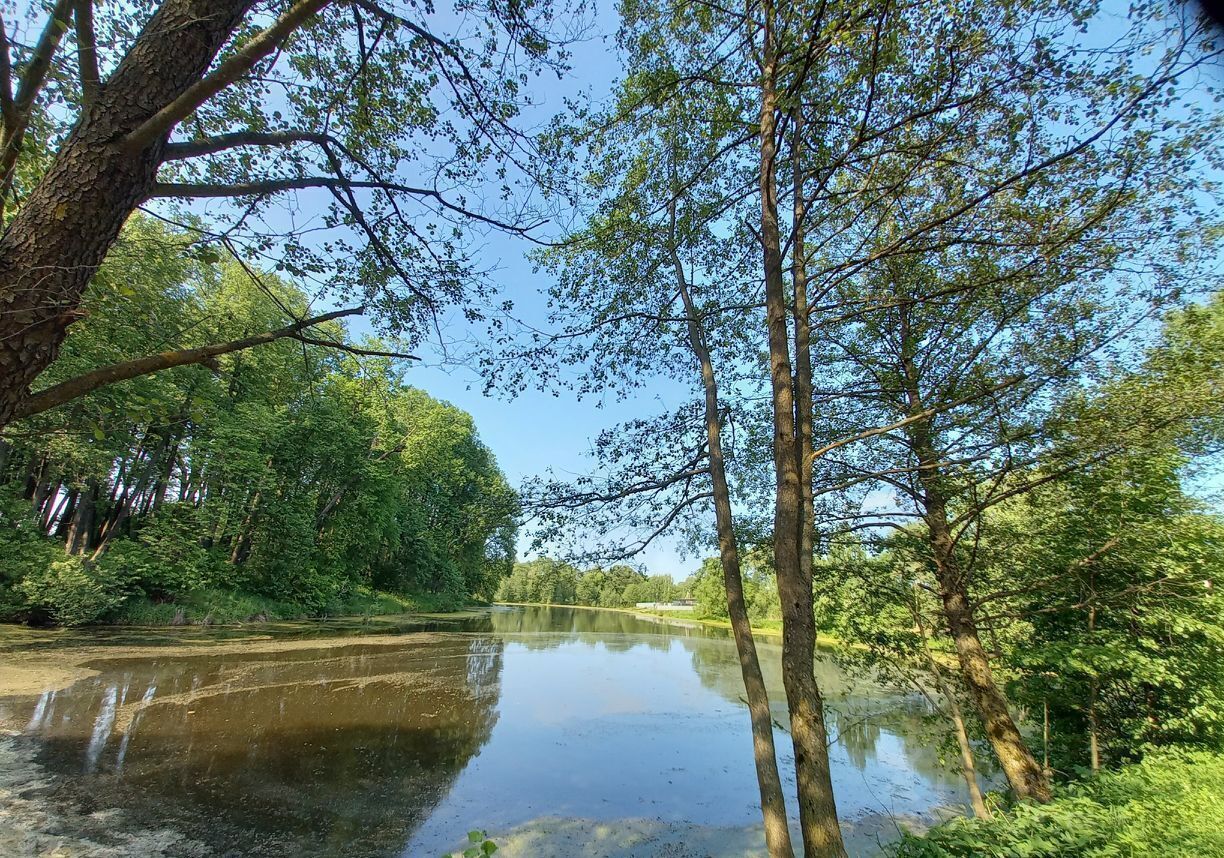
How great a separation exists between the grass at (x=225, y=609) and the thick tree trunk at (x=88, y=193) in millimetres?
19641

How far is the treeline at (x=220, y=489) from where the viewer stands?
11039 mm

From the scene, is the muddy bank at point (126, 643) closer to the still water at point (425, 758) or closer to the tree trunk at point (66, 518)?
the still water at point (425, 758)

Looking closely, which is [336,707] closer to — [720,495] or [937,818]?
[720,495]

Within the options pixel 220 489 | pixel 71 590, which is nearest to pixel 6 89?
pixel 71 590

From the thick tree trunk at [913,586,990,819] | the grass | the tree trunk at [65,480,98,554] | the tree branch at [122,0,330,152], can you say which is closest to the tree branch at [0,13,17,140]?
the tree branch at [122,0,330,152]

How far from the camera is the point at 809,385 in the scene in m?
4.03

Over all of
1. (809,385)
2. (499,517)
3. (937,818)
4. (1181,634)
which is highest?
(809,385)

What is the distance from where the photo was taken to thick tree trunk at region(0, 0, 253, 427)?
1.82 metres

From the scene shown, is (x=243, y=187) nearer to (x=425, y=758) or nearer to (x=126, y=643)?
(x=425, y=758)

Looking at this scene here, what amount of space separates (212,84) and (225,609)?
22.0 meters

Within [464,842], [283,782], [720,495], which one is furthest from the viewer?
[283,782]

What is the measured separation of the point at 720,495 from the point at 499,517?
228 cm

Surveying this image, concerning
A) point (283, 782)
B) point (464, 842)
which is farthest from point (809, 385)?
point (283, 782)

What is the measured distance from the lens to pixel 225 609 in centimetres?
1834
